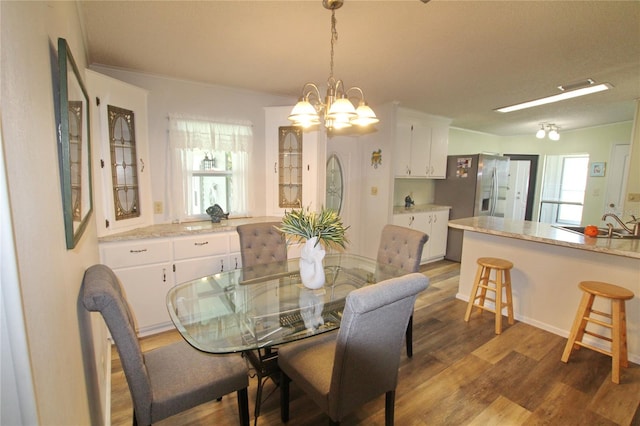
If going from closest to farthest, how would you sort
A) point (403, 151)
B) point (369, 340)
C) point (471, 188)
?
point (369, 340) < point (403, 151) < point (471, 188)

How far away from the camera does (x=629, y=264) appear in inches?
93.9

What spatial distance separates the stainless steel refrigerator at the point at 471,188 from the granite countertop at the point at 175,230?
137 inches

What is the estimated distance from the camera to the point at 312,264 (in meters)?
2.01

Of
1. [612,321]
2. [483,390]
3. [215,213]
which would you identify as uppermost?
[215,213]

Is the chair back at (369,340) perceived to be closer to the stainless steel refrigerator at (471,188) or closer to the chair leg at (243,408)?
the chair leg at (243,408)

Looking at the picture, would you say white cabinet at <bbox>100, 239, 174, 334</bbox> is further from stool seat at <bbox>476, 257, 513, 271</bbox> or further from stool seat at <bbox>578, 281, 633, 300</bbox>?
stool seat at <bbox>578, 281, 633, 300</bbox>

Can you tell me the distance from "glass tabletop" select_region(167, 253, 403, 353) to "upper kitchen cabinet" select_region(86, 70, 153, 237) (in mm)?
1135

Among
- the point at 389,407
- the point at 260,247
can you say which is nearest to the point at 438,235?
the point at 260,247

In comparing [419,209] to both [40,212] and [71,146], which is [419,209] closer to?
[71,146]

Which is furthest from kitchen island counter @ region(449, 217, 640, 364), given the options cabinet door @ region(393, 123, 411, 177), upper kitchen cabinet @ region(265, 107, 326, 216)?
upper kitchen cabinet @ region(265, 107, 326, 216)

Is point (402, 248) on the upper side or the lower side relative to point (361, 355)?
upper

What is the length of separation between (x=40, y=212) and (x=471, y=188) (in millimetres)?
5179

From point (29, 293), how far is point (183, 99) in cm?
300

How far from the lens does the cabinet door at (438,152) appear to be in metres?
Answer: 4.91
